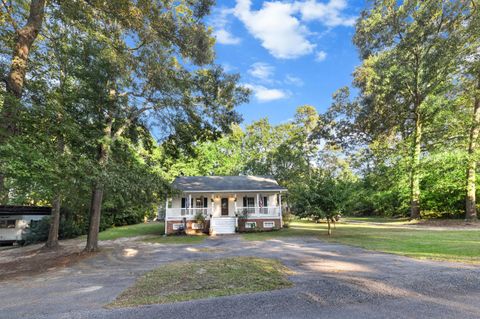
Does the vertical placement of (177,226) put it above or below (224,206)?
below

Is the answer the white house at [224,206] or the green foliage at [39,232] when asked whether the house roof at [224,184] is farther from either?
the green foliage at [39,232]

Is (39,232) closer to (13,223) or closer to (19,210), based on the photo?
(13,223)

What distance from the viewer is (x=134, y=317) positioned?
4004mm

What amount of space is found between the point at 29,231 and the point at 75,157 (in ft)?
45.6

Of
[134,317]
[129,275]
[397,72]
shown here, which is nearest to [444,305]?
[134,317]

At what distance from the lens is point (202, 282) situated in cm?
588

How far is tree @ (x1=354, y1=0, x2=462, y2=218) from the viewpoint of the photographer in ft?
62.6

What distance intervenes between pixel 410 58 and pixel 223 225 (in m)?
20.0

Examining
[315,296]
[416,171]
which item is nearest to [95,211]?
[315,296]

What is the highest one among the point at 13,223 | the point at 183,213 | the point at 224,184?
the point at 224,184

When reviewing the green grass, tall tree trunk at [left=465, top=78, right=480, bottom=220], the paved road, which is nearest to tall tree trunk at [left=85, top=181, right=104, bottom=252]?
the paved road

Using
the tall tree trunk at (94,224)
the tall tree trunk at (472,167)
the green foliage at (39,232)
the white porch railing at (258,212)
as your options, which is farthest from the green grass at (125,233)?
the tall tree trunk at (472,167)

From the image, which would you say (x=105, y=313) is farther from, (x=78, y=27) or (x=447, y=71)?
(x=447, y=71)

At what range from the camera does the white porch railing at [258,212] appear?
20547 mm
